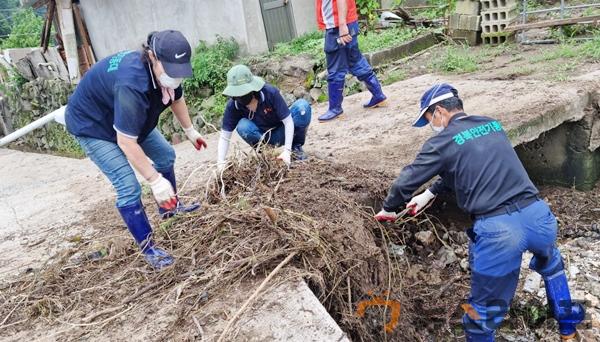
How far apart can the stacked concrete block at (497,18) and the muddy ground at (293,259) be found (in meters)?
2.98

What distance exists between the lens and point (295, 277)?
96.1 inches

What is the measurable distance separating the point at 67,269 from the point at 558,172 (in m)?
4.85

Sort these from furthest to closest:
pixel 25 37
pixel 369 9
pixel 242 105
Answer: pixel 25 37 → pixel 369 9 → pixel 242 105

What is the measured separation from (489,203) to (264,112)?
2.09 metres

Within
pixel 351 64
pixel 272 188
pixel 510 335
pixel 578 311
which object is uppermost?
pixel 351 64

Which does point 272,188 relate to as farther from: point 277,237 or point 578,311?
point 578,311

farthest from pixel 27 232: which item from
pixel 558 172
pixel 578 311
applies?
pixel 558 172

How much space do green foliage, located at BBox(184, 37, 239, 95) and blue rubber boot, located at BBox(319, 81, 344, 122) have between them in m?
4.71

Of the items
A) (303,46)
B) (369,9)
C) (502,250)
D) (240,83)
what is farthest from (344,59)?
(369,9)

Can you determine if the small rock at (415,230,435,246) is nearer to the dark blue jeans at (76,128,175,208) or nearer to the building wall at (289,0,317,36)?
the dark blue jeans at (76,128,175,208)

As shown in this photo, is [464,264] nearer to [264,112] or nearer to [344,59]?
[264,112]

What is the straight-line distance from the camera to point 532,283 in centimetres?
360

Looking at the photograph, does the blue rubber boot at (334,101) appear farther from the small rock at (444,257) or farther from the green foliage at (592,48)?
the green foliage at (592,48)

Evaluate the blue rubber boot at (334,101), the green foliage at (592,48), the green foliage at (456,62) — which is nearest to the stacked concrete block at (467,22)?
the green foliage at (456,62)
